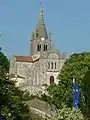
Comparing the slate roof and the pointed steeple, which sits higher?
the pointed steeple

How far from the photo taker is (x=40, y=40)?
136 m

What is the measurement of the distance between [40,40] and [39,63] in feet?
43.2

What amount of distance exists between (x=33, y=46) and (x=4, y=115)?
346ft

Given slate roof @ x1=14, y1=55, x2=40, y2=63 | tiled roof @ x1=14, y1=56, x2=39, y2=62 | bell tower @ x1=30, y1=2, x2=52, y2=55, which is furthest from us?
bell tower @ x1=30, y1=2, x2=52, y2=55

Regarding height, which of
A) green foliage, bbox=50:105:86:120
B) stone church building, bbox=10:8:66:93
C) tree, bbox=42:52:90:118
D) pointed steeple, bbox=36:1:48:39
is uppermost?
pointed steeple, bbox=36:1:48:39

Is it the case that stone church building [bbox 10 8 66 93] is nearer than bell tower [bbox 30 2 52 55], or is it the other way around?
stone church building [bbox 10 8 66 93]

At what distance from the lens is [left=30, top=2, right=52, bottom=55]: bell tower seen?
5276 inches

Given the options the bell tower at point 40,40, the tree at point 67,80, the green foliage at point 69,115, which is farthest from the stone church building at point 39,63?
the green foliage at point 69,115

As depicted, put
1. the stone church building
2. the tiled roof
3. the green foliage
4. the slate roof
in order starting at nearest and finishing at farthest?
1. the green foliage
2. the stone church building
3. the slate roof
4. the tiled roof

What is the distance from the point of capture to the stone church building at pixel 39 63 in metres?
121

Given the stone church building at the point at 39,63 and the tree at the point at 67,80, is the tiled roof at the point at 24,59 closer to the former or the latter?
the stone church building at the point at 39,63

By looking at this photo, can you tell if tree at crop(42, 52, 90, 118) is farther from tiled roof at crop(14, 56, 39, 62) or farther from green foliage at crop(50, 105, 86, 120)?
tiled roof at crop(14, 56, 39, 62)

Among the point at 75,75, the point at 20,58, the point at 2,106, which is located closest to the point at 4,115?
the point at 2,106

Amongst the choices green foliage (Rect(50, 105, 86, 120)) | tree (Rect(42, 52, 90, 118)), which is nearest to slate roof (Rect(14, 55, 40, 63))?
tree (Rect(42, 52, 90, 118))
